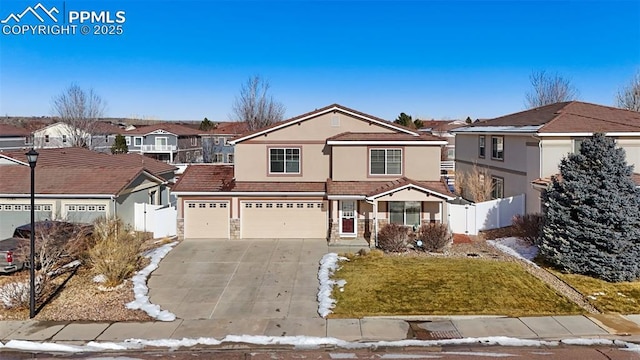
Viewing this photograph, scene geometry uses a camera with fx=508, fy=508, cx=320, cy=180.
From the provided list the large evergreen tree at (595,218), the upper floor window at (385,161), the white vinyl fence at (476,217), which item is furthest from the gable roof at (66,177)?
the large evergreen tree at (595,218)

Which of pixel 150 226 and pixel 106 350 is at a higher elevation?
pixel 150 226

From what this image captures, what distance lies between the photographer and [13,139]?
59.7m

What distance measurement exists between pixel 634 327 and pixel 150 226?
769 inches

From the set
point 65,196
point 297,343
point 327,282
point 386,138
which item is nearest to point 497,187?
point 386,138

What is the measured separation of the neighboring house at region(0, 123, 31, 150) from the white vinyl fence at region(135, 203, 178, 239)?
43.9 m

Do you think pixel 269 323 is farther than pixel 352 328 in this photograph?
Yes

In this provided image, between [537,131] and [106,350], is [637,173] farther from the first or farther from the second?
[106,350]

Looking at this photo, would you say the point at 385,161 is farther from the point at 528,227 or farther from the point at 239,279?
the point at 239,279

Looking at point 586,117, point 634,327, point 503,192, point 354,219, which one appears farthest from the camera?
point 503,192

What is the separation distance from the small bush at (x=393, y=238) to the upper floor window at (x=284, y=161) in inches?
219

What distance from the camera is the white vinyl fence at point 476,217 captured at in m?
23.1

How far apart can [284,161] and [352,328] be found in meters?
12.5

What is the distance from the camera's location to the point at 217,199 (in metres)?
23.0

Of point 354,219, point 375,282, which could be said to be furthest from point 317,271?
point 354,219
